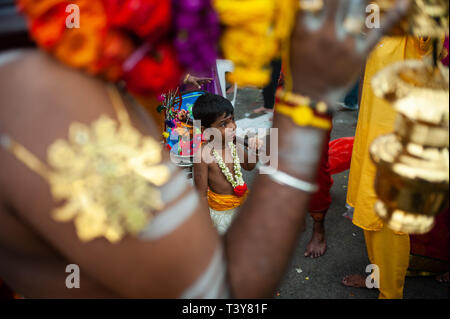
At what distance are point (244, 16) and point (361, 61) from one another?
0.74ft

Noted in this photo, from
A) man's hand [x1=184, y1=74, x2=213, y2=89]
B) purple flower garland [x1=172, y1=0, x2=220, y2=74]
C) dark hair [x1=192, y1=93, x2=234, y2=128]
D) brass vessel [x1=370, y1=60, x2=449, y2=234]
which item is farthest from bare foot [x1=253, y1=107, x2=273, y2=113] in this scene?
purple flower garland [x1=172, y1=0, x2=220, y2=74]

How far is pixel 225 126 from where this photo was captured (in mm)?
2883

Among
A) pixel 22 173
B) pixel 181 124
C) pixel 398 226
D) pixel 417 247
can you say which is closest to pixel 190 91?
pixel 181 124

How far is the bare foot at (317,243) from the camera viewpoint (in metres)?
3.03

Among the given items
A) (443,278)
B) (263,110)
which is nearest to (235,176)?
(443,278)

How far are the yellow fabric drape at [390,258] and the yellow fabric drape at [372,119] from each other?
8 cm

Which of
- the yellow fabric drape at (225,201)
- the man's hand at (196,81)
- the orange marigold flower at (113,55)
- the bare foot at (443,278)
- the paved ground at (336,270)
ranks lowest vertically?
the paved ground at (336,270)

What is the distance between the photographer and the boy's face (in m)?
2.86

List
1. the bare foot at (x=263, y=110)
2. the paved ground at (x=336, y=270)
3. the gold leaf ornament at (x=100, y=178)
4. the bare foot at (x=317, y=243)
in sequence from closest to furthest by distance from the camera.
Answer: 1. the gold leaf ornament at (x=100, y=178)
2. the paved ground at (x=336, y=270)
3. the bare foot at (x=317, y=243)
4. the bare foot at (x=263, y=110)

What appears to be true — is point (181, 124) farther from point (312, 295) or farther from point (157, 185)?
point (157, 185)

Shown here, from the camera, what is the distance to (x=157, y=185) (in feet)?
2.06

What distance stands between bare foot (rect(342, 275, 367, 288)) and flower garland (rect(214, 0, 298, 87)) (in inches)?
91.9

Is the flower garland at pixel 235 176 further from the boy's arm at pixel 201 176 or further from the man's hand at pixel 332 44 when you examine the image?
the man's hand at pixel 332 44

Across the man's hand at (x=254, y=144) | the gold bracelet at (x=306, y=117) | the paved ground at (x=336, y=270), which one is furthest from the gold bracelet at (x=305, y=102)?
the man's hand at (x=254, y=144)
